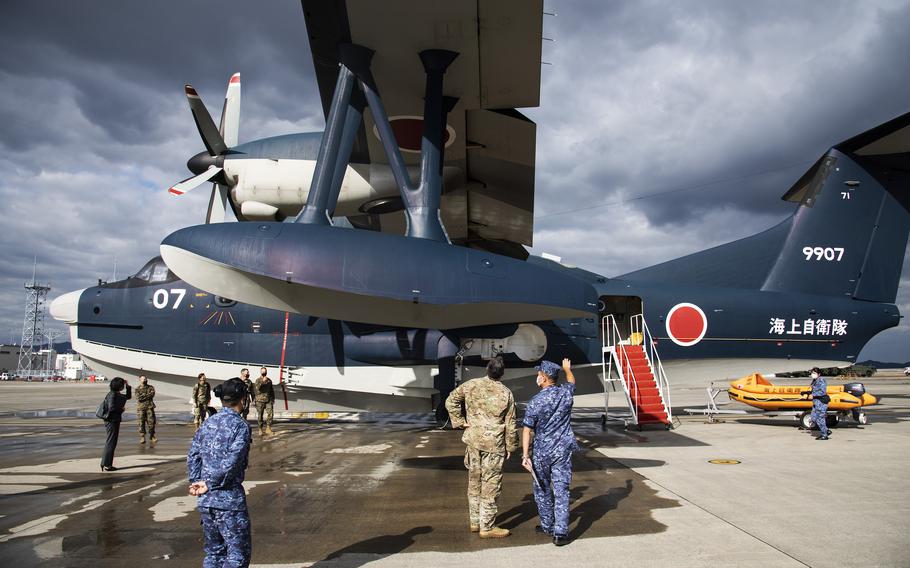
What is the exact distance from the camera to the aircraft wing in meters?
7.55

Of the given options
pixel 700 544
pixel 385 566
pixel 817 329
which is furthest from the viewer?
pixel 817 329

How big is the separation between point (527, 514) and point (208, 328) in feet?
33.8

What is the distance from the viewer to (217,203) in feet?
40.4

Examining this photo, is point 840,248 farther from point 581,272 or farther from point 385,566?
point 385,566

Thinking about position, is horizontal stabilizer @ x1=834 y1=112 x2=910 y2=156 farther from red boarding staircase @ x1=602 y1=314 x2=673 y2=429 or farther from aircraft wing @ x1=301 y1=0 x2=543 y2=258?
aircraft wing @ x1=301 y1=0 x2=543 y2=258

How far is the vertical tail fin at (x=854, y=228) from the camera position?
13562mm

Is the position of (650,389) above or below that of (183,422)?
above

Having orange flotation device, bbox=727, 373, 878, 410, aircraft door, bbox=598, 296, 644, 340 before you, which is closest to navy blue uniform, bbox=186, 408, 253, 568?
aircraft door, bbox=598, 296, 644, 340

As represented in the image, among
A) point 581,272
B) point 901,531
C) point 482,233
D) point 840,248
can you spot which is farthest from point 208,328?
point 840,248

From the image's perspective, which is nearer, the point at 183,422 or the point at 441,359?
the point at 441,359

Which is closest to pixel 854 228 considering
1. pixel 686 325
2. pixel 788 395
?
pixel 788 395

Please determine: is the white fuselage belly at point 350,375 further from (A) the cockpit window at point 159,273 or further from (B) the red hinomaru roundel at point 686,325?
(A) the cockpit window at point 159,273

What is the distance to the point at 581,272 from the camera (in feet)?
48.1

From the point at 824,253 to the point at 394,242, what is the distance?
12.2 m
